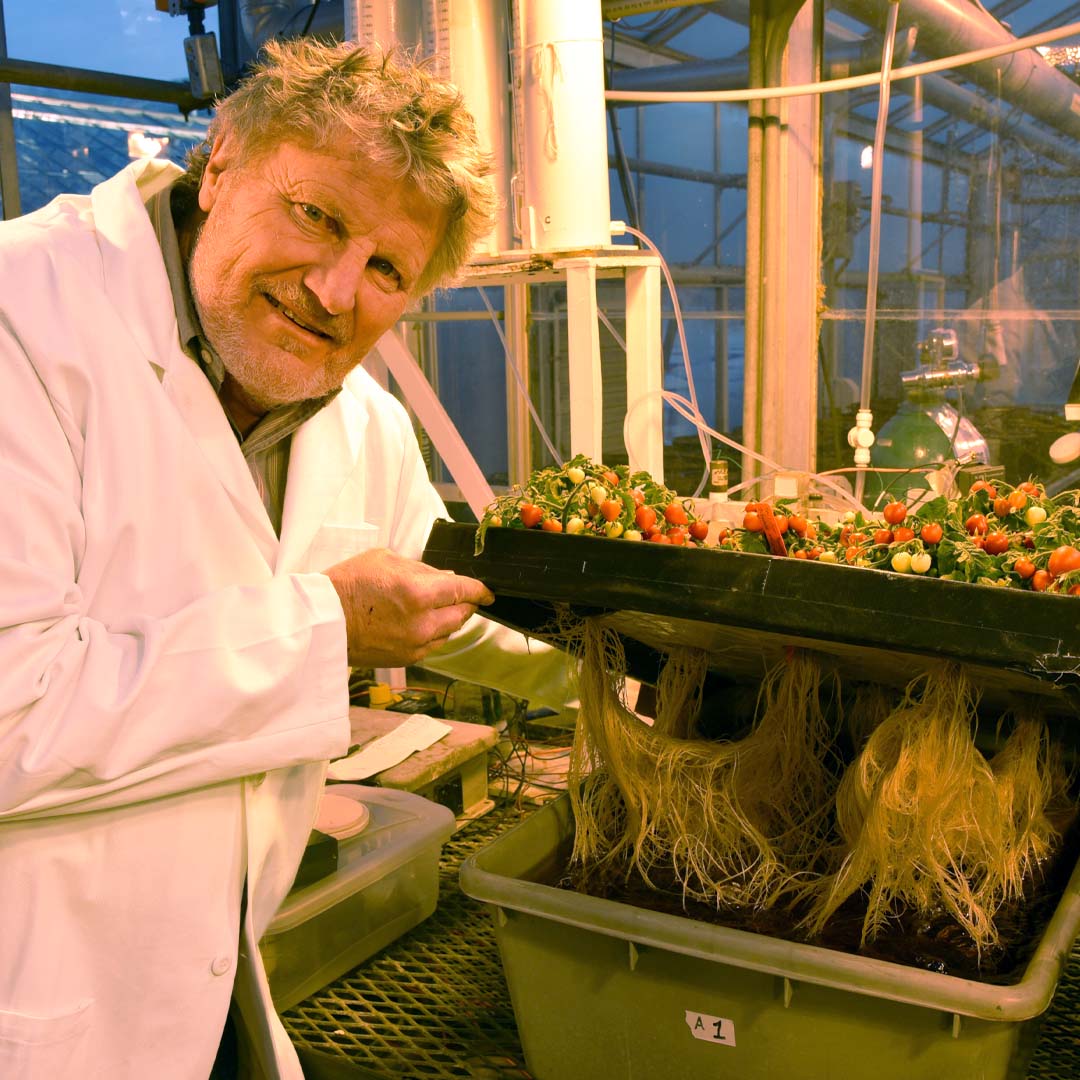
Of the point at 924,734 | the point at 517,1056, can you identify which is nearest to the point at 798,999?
the point at 924,734

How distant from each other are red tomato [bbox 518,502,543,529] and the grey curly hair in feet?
1.24

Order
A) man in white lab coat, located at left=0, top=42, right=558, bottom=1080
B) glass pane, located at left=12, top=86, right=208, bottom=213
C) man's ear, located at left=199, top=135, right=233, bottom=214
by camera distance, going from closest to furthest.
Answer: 1. man in white lab coat, located at left=0, top=42, right=558, bottom=1080
2. man's ear, located at left=199, top=135, right=233, bottom=214
3. glass pane, located at left=12, top=86, right=208, bottom=213

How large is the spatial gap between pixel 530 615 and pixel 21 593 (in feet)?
1.86

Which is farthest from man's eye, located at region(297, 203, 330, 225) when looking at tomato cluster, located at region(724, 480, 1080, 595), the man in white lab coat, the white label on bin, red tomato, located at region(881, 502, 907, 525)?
the white label on bin

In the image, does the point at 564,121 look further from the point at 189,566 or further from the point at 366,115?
the point at 189,566

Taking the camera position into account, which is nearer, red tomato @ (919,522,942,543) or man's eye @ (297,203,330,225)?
red tomato @ (919,522,942,543)

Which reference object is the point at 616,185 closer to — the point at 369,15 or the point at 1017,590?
the point at 369,15

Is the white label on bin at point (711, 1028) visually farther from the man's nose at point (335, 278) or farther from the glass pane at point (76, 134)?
the glass pane at point (76, 134)

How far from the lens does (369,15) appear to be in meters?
2.32

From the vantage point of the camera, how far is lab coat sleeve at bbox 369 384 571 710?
1503 mm

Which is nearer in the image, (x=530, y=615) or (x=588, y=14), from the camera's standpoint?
(x=530, y=615)

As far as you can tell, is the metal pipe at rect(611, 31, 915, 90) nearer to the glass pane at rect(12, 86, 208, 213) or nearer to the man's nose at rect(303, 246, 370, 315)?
the glass pane at rect(12, 86, 208, 213)

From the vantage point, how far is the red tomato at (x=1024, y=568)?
932 mm

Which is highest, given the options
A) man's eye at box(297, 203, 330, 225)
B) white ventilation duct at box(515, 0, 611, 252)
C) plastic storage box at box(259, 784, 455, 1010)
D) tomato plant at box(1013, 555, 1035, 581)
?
white ventilation duct at box(515, 0, 611, 252)
